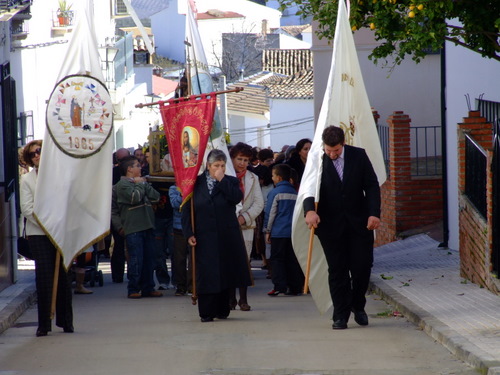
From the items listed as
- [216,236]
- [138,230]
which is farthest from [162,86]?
[216,236]

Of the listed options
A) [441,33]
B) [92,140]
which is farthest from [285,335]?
[441,33]

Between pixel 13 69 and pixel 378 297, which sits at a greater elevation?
pixel 13 69

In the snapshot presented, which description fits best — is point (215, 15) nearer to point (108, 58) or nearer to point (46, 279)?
point (108, 58)

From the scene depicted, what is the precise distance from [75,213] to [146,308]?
239 centimetres

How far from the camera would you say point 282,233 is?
12.8 metres

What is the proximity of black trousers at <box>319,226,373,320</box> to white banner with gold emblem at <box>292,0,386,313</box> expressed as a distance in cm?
45

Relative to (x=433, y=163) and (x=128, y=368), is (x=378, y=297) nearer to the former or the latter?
(x=128, y=368)

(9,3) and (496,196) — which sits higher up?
(9,3)

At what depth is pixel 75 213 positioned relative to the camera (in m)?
10.0

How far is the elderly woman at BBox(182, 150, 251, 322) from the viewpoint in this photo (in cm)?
1056

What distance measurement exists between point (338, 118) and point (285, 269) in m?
3.21

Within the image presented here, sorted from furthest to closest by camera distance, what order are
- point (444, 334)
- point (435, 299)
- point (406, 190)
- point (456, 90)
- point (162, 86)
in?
1. point (162, 86)
2. point (406, 190)
3. point (456, 90)
4. point (435, 299)
5. point (444, 334)

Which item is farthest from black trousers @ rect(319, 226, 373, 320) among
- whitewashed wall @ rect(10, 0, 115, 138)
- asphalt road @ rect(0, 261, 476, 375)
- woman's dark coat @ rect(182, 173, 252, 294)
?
whitewashed wall @ rect(10, 0, 115, 138)

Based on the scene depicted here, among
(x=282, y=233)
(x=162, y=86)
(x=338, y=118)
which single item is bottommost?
(x=282, y=233)
